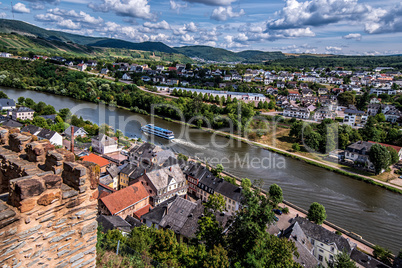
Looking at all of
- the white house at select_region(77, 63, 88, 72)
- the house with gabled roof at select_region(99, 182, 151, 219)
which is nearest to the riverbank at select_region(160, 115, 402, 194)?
the house with gabled roof at select_region(99, 182, 151, 219)

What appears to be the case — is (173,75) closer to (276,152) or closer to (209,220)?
(276,152)

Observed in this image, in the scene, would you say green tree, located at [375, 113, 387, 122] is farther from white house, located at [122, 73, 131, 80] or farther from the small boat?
white house, located at [122, 73, 131, 80]

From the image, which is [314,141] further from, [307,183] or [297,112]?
[297,112]

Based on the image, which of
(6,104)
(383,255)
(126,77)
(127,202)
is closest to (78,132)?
(6,104)

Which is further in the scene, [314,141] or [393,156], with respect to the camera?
[314,141]

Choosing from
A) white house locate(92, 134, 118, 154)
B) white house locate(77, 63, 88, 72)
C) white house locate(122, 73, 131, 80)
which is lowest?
white house locate(92, 134, 118, 154)

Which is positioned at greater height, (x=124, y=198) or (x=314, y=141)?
(x=314, y=141)
